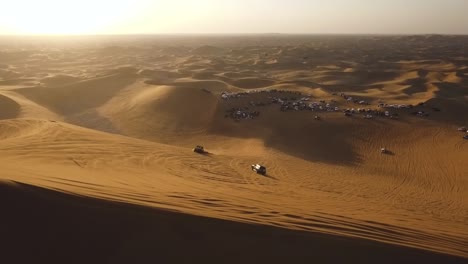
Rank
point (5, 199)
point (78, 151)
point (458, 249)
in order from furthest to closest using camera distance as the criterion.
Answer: point (78, 151), point (458, 249), point (5, 199)

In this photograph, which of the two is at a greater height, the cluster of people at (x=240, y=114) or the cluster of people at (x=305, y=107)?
the cluster of people at (x=305, y=107)

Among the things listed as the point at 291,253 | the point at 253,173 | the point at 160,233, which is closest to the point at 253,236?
the point at 291,253

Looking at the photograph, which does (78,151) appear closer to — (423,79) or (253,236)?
(253,236)

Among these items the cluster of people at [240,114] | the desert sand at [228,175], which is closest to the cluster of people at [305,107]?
the cluster of people at [240,114]

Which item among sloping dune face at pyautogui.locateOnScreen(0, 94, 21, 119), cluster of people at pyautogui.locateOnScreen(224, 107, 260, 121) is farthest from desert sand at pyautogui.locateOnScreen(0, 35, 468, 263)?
sloping dune face at pyautogui.locateOnScreen(0, 94, 21, 119)

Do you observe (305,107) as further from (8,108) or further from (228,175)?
(8,108)

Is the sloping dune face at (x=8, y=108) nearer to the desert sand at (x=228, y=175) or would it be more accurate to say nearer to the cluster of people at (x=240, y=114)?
the desert sand at (x=228, y=175)

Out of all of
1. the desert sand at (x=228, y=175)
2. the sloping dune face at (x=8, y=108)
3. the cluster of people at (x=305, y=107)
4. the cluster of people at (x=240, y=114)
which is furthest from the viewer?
the cluster of people at (x=305, y=107)

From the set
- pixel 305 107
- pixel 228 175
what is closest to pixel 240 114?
pixel 305 107

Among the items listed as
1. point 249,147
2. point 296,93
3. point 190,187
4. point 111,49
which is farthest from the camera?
point 111,49
